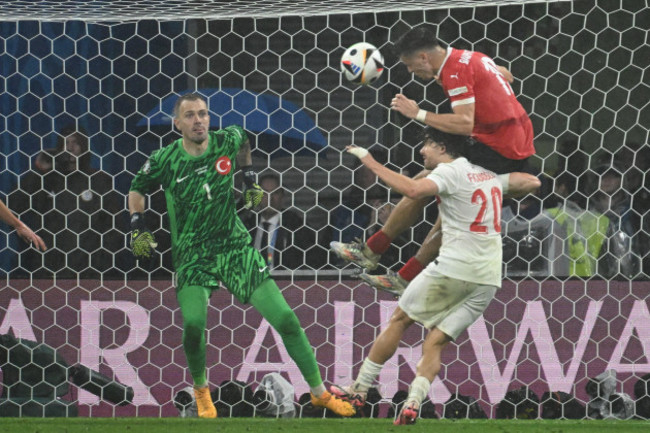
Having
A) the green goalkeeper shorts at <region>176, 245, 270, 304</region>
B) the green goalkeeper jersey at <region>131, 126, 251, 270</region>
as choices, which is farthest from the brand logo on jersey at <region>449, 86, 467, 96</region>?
the green goalkeeper shorts at <region>176, 245, 270, 304</region>

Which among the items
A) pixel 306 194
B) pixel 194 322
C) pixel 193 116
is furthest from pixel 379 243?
pixel 306 194

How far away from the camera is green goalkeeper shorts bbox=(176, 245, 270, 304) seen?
7484mm

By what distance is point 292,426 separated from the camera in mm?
7512

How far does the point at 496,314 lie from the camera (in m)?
8.48

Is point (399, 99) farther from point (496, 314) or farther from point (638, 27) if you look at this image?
point (638, 27)

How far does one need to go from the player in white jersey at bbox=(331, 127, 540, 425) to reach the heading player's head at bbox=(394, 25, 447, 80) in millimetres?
401

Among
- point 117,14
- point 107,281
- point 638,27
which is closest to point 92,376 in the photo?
point 107,281

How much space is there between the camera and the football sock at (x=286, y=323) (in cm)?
742

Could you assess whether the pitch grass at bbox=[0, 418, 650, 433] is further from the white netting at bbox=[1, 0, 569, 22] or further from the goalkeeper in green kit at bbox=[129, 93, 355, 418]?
the white netting at bbox=[1, 0, 569, 22]

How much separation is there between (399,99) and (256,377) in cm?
262

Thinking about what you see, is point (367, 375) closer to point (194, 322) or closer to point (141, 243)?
point (194, 322)

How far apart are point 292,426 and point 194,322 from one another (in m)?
0.95

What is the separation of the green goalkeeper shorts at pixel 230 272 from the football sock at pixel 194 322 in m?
0.06

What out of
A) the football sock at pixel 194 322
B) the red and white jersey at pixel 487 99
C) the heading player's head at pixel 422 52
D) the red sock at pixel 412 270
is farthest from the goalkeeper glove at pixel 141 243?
the red and white jersey at pixel 487 99
